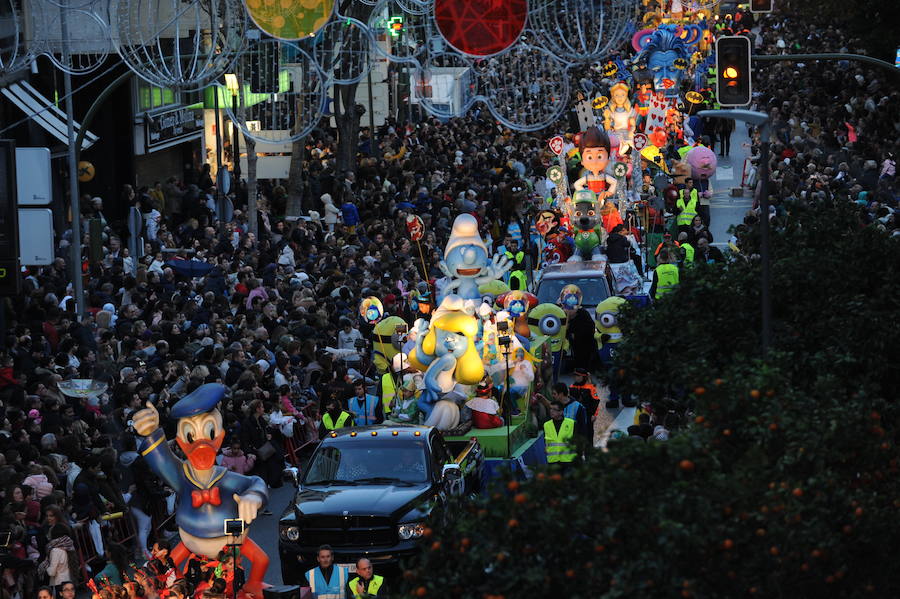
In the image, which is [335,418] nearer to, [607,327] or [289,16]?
[289,16]

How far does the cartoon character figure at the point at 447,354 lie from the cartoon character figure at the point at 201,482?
16.7ft

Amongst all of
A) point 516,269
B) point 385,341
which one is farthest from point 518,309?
point 516,269

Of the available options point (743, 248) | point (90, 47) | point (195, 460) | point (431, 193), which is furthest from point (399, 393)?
point (431, 193)

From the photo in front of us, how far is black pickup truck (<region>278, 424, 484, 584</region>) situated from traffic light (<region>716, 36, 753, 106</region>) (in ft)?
18.3

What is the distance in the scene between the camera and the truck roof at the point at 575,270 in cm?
2803

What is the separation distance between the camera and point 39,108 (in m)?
33.6

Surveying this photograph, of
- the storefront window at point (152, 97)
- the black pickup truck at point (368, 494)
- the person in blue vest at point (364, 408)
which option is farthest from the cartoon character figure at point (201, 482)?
the storefront window at point (152, 97)

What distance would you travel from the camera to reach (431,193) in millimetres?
40438

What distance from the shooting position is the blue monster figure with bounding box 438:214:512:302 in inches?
886

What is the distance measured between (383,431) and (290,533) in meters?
1.60

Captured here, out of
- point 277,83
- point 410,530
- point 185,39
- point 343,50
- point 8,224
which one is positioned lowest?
point 410,530

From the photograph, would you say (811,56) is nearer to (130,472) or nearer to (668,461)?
(130,472)

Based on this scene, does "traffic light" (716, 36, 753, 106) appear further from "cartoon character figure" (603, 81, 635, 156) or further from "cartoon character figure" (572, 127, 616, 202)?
"cartoon character figure" (603, 81, 635, 156)

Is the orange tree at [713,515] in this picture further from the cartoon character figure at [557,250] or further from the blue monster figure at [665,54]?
the blue monster figure at [665,54]
